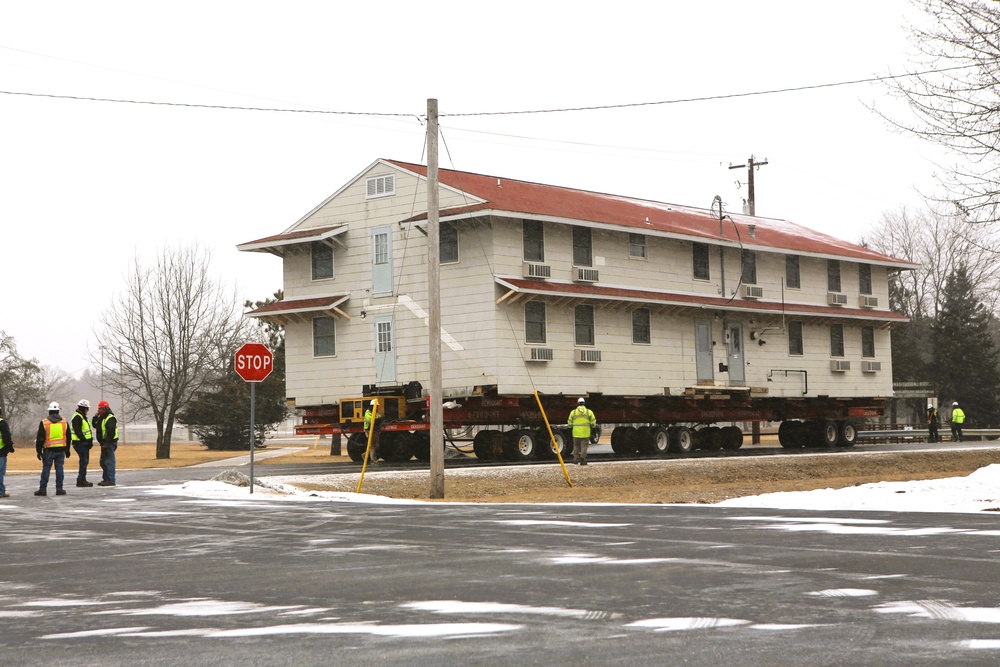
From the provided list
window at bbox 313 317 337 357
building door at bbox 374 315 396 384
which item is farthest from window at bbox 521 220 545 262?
window at bbox 313 317 337 357

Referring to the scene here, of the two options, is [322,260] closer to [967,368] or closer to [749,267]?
[749,267]

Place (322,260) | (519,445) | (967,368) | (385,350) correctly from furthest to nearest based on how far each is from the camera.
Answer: (967,368), (322,260), (385,350), (519,445)

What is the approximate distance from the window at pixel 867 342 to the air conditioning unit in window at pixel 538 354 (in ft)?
58.4

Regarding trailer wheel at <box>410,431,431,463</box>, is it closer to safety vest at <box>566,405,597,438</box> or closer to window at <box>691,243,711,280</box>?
safety vest at <box>566,405,597,438</box>

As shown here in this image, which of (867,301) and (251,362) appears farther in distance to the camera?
(867,301)

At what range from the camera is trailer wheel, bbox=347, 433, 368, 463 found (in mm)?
35812

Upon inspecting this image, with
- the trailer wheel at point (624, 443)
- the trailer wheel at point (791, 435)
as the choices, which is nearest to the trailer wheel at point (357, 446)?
the trailer wheel at point (624, 443)

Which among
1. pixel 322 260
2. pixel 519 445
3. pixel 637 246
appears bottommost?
pixel 519 445

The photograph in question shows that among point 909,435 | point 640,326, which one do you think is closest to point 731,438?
point 640,326

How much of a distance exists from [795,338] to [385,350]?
16707mm

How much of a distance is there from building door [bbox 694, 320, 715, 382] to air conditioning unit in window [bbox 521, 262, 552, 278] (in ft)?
24.6

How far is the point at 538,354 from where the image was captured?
34906mm

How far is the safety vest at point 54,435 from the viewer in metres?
22.6

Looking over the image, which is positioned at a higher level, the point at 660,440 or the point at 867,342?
the point at 867,342
